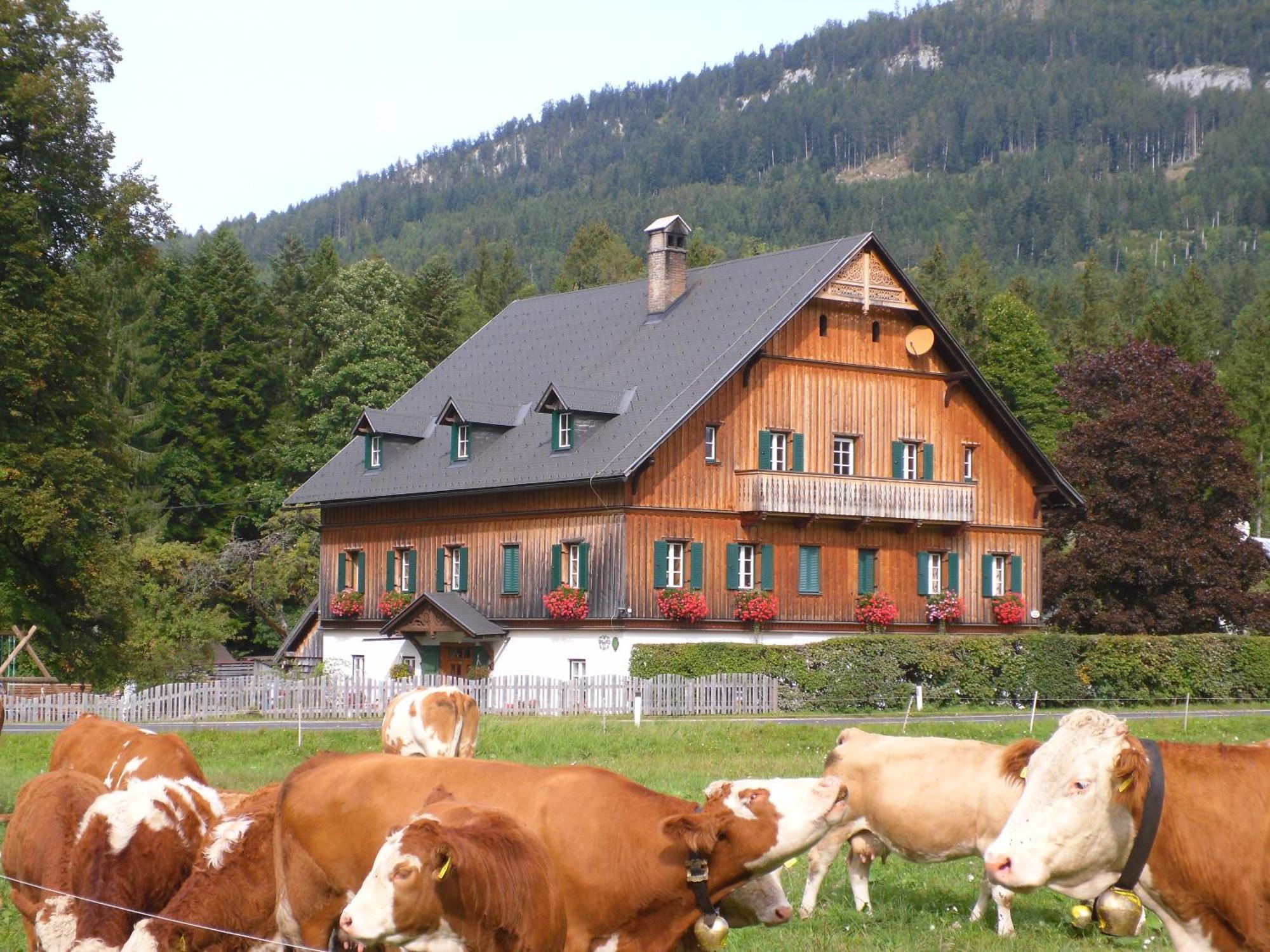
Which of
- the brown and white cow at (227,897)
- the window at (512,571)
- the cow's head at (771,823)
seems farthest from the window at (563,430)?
the cow's head at (771,823)

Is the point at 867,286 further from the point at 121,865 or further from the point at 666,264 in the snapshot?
the point at 121,865

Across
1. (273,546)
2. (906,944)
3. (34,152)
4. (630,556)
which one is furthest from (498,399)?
(906,944)

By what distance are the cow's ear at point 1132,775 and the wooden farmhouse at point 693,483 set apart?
32.7 m

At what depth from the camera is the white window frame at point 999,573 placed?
4759 cm

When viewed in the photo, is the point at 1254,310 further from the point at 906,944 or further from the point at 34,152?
the point at 906,944

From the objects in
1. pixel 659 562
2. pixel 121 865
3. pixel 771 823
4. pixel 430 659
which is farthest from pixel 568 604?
pixel 771 823

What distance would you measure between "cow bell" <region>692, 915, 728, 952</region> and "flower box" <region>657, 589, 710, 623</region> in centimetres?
3313

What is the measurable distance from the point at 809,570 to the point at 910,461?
16.8 feet

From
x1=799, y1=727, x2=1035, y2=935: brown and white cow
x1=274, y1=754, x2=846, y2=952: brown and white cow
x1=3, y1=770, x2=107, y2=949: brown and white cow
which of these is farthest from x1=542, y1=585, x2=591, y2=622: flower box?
x1=274, y1=754, x2=846, y2=952: brown and white cow

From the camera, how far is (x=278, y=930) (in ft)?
28.2

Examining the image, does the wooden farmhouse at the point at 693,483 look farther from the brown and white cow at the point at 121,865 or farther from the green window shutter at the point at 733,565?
the brown and white cow at the point at 121,865

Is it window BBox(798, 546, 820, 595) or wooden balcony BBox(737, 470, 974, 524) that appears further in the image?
window BBox(798, 546, 820, 595)

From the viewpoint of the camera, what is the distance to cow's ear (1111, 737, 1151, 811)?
6766 mm

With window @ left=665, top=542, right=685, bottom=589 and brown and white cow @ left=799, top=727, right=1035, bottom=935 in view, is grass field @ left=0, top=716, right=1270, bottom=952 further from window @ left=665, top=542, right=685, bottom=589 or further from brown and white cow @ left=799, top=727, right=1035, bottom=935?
window @ left=665, top=542, right=685, bottom=589
